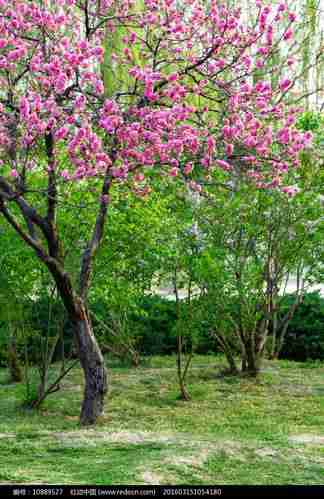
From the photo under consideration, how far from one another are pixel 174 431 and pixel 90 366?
3.46 feet

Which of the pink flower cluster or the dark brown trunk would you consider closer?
the pink flower cluster

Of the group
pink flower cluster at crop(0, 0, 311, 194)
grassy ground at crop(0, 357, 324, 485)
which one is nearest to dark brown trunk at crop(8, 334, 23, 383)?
grassy ground at crop(0, 357, 324, 485)

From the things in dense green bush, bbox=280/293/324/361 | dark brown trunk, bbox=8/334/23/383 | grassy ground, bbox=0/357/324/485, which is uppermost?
dense green bush, bbox=280/293/324/361

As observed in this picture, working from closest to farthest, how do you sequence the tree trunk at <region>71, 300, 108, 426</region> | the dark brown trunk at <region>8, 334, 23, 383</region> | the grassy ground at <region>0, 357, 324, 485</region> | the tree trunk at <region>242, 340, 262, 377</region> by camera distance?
1. the grassy ground at <region>0, 357, 324, 485</region>
2. the tree trunk at <region>71, 300, 108, 426</region>
3. the tree trunk at <region>242, 340, 262, 377</region>
4. the dark brown trunk at <region>8, 334, 23, 383</region>

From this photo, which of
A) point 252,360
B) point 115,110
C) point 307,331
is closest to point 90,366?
point 115,110

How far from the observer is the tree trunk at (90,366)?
321 inches

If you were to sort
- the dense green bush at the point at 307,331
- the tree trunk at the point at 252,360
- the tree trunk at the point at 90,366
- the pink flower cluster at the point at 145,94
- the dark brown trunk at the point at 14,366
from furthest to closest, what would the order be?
the dense green bush at the point at 307,331, the dark brown trunk at the point at 14,366, the tree trunk at the point at 252,360, the tree trunk at the point at 90,366, the pink flower cluster at the point at 145,94

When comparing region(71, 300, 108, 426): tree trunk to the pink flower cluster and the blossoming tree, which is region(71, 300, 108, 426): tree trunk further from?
the pink flower cluster

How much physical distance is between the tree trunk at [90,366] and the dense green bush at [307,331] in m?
5.50

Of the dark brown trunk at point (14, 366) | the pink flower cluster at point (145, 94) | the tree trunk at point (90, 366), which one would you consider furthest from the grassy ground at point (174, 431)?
the pink flower cluster at point (145, 94)

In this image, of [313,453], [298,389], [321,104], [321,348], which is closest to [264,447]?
[313,453]

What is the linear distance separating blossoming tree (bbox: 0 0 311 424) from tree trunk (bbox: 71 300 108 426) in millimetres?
10

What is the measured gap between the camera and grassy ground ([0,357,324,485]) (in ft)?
18.4

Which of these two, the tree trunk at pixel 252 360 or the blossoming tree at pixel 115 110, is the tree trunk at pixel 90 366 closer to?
the blossoming tree at pixel 115 110
